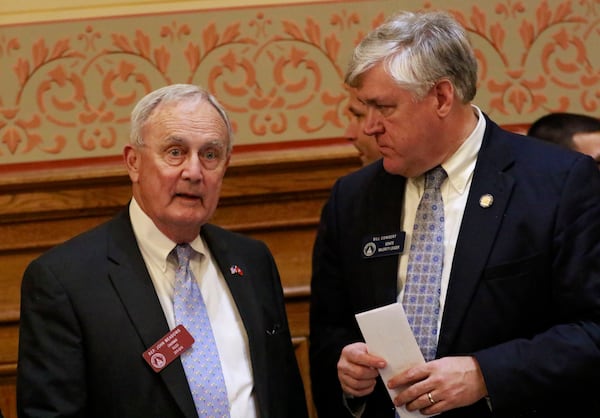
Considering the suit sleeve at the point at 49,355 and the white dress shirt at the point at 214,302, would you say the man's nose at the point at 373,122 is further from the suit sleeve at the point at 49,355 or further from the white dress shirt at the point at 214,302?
the suit sleeve at the point at 49,355

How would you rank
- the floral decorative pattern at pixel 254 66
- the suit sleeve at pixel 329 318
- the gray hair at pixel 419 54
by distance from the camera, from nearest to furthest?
the gray hair at pixel 419 54 → the suit sleeve at pixel 329 318 → the floral decorative pattern at pixel 254 66

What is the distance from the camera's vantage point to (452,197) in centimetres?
312

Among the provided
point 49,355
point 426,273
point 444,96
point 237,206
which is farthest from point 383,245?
point 237,206

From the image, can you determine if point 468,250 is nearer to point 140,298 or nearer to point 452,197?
point 452,197

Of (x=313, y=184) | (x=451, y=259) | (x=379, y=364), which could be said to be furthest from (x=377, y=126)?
(x=313, y=184)

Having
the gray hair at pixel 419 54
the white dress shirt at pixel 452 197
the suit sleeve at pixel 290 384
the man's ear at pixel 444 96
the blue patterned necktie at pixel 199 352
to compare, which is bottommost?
the suit sleeve at pixel 290 384

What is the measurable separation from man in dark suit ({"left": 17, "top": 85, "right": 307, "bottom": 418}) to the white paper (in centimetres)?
41

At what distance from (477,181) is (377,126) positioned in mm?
349

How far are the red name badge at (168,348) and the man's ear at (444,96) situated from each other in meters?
1.03

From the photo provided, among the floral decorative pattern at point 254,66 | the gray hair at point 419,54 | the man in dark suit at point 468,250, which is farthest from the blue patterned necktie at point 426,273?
the floral decorative pattern at point 254,66

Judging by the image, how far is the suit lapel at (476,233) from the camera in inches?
116

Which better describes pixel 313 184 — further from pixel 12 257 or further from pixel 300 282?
pixel 12 257

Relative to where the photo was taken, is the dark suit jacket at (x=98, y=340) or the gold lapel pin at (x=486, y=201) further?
the gold lapel pin at (x=486, y=201)

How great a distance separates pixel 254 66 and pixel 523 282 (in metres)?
1.88
